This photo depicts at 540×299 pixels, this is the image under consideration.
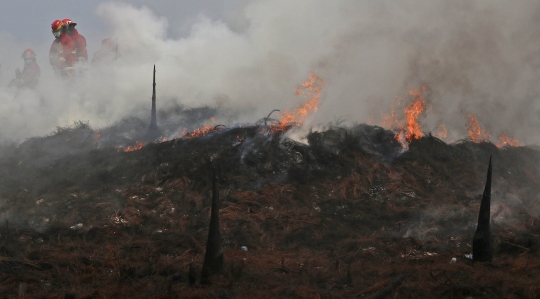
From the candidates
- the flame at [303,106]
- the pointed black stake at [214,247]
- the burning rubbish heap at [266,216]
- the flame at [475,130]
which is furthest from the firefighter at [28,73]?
the pointed black stake at [214,247]

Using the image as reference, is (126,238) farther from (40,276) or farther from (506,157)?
(506,157)

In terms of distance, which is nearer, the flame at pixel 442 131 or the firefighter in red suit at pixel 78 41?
the flame at pixel 442 131

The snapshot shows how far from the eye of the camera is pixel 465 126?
29266 millimetres

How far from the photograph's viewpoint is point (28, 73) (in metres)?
47.1

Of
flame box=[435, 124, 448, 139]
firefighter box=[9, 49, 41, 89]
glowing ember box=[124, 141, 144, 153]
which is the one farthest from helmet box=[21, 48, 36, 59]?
flame box=[435, 124, 448, 139]

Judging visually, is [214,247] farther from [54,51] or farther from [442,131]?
[54,51]

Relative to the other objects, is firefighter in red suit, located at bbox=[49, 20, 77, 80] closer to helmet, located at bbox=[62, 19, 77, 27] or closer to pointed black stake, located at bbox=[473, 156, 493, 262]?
helmet, located at bbox=[62, 19, 77, 27]

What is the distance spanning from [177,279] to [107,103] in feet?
91.7

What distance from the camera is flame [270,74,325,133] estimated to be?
2464 centimetres

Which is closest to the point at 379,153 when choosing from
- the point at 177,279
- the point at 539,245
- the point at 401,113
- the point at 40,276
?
the point at 401,113

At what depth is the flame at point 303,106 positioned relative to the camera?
2464 cm

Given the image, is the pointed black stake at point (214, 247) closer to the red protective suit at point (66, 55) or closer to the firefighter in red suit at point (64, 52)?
the firefighter in red suit at point (64, 52)

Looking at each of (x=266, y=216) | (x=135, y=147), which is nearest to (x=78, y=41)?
(x=135, y=147)

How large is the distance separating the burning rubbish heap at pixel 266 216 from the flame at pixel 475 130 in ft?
9.53
